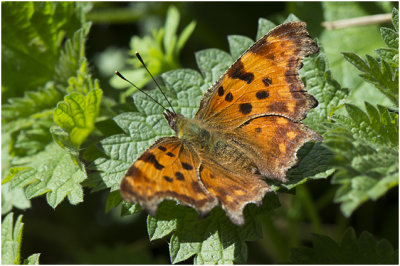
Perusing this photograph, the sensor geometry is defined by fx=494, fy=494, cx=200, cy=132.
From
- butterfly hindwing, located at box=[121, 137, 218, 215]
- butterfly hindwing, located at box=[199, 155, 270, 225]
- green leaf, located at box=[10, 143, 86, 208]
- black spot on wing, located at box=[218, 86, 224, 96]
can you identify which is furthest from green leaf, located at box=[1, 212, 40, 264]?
black spot on wing, located at box=[218, 86, 224, 96]

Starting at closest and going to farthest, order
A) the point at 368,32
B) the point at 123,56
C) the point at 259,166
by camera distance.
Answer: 1. the point at 259,166
2. the point at 368,32
3. the point at 123,56

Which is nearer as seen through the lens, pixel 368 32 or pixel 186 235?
pixel 186 235

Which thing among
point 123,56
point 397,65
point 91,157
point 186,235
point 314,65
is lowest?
point 186,235

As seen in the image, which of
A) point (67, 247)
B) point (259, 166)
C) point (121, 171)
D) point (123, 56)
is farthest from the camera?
point (123, 56)

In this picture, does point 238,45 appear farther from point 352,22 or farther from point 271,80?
point 352,22

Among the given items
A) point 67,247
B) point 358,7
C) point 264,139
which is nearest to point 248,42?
point 264,139

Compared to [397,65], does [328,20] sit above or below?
above

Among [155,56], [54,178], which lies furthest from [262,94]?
[155,56]

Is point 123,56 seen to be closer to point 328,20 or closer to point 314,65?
point 328,20
